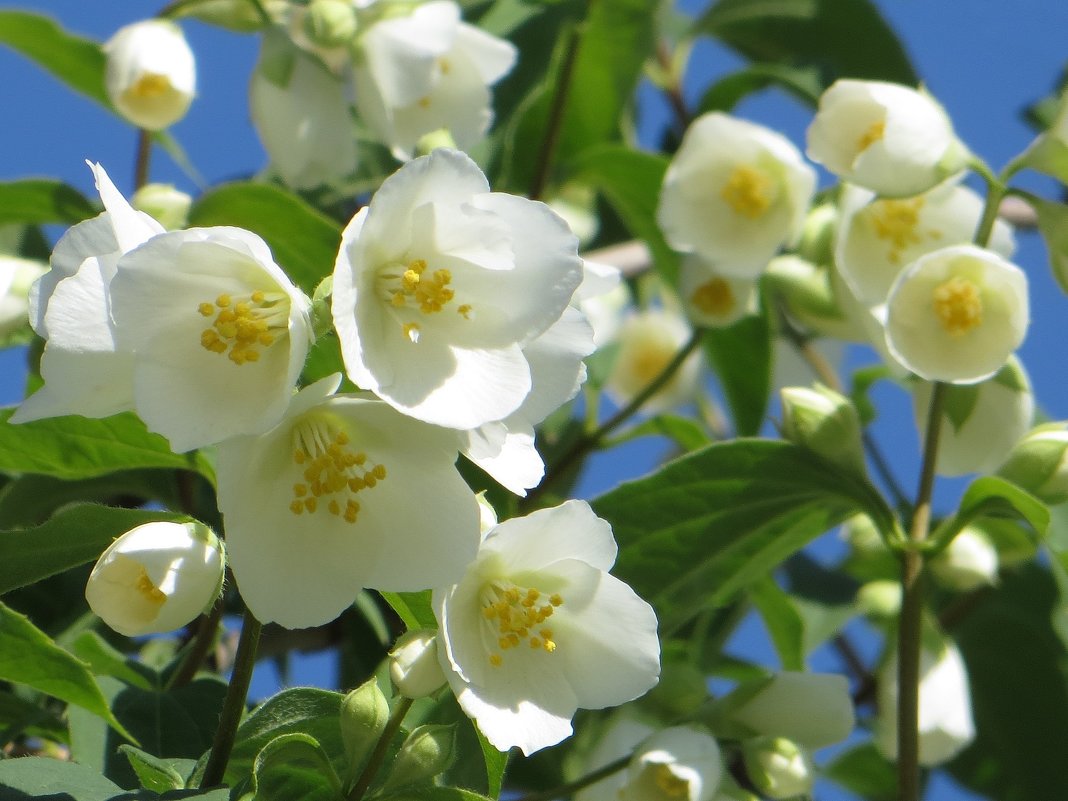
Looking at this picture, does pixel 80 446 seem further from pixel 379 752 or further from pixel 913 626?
pixel 913 626

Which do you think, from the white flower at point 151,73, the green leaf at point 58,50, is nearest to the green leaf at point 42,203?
the white flower at point 151,73

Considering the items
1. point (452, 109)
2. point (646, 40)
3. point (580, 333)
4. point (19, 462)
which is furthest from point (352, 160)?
point (580, 333)

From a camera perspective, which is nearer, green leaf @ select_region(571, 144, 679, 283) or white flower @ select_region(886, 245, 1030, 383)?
white flower @ select_region(886, 245, 1030, 383)

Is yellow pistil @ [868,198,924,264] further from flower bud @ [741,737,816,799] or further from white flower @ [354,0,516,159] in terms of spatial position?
flower bud @ [741,737,816,799]

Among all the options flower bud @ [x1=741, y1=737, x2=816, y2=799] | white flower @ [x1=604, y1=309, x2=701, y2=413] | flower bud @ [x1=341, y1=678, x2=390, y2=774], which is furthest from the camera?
white flower @ [x1=604, y1=309, x2=701, y2=413]

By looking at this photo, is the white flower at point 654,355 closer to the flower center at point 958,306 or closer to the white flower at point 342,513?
the flower center at point 958,306

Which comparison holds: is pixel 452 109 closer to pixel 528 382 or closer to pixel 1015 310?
pixel 1015 310

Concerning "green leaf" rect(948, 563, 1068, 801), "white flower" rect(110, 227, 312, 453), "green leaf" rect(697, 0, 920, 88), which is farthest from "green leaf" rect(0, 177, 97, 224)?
"green leaf" rect(948, 563, 1068, 801)
